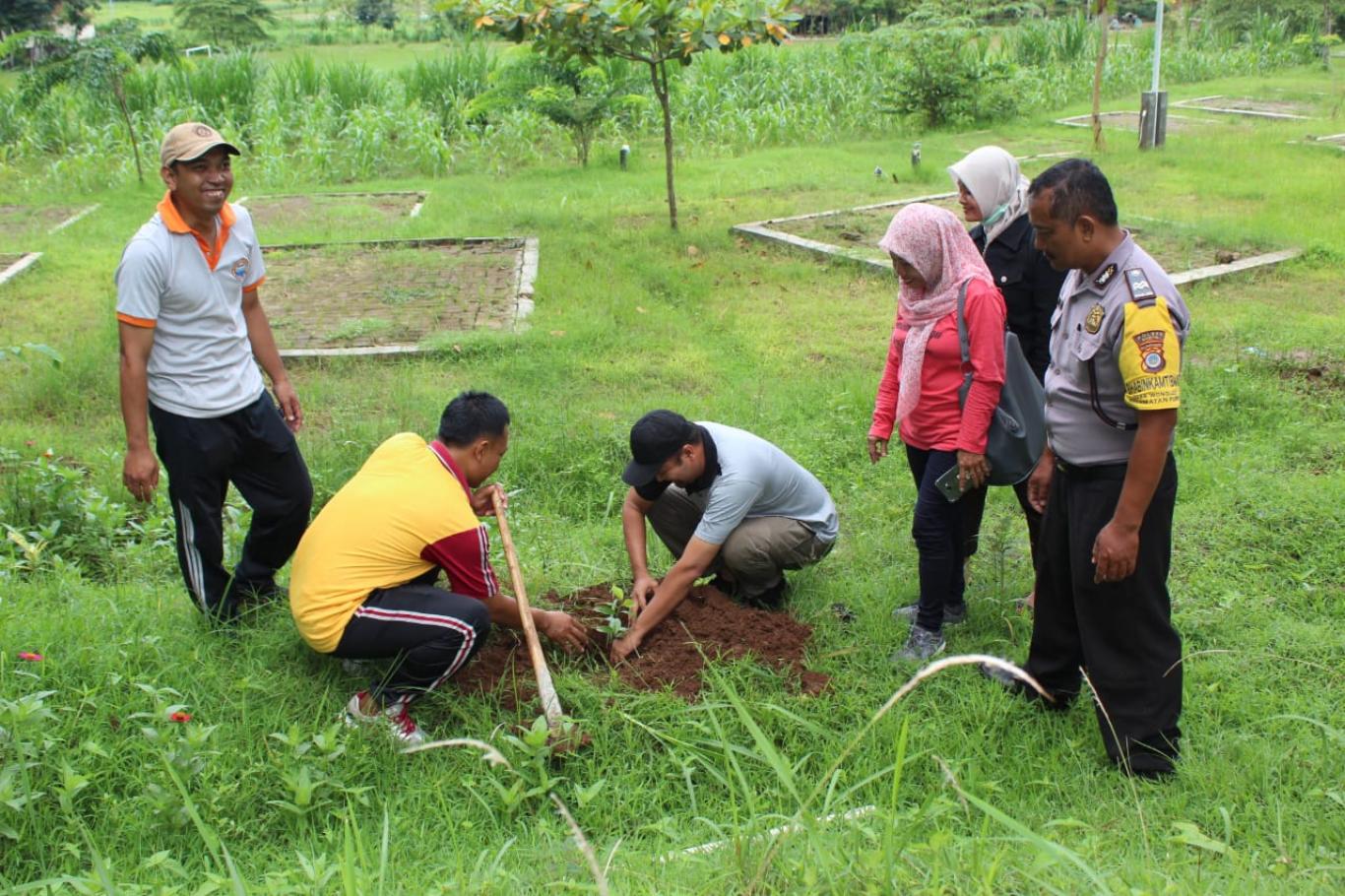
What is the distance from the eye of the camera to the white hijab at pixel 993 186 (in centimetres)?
398

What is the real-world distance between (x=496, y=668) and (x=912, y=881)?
1878 millimetres

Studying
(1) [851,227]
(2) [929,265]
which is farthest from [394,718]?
(1) [851,227]

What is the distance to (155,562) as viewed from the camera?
4812 mm

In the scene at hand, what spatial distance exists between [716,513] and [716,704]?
121 centimetres

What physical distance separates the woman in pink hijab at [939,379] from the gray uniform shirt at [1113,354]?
52cm

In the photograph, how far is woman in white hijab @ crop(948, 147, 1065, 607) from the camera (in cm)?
399

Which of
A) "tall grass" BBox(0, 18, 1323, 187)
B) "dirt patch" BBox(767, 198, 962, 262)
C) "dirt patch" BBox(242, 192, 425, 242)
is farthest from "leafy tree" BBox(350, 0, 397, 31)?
"dirt patch" BBox(767, 198, 962, 262)

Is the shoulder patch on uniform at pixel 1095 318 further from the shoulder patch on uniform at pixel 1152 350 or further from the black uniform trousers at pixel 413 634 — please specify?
the black uniform trousers at pixel 413 634

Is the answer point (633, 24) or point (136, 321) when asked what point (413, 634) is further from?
point (633, 24)

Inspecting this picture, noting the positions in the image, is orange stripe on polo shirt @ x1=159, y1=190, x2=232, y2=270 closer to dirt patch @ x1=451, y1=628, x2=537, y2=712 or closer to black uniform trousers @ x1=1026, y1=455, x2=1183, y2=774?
dirt patch @ x1=451, y1=628, x2=537, y2=712

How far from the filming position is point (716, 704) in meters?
2.86

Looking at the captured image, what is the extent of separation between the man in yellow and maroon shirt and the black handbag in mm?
1550

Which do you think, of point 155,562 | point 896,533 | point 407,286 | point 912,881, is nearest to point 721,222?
point 407,286

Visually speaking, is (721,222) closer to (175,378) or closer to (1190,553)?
(1190,553)
